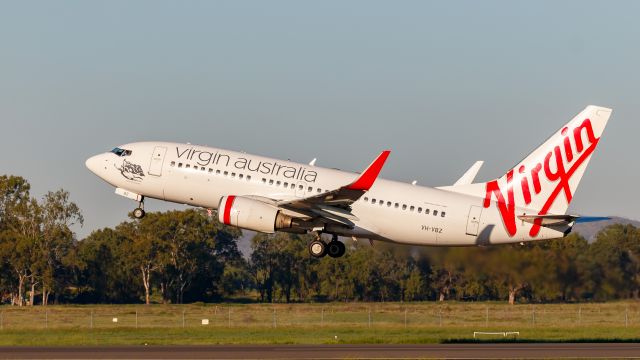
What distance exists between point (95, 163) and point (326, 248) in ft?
45.2

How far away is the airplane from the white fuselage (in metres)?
0.05

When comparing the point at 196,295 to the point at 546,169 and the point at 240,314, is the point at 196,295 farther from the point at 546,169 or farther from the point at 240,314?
the point at 546,169

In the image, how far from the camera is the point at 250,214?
5688 cm

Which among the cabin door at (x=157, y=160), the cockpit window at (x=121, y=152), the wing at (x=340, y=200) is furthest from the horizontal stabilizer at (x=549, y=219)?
the cockpit window at (x=121, y=152)

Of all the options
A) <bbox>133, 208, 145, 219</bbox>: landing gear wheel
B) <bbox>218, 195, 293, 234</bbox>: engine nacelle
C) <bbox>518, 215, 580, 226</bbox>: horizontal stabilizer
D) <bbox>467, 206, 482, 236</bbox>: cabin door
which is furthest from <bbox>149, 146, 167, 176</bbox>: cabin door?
<bbox>518, 215, 580, 226</bbox>: horizontal stabilizer

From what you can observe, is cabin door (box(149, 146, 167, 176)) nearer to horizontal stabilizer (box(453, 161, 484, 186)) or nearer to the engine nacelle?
the engine nacelle

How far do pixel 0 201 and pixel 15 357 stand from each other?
250 feet

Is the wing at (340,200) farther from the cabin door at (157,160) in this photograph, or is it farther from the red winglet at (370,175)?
the cabin door at (157,160)

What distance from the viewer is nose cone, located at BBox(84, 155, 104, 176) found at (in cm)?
6300

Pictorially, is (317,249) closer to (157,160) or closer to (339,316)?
(157,160)

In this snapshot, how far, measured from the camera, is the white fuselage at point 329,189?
57125 mm

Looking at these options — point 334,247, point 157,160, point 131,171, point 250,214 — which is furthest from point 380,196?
point 131,171

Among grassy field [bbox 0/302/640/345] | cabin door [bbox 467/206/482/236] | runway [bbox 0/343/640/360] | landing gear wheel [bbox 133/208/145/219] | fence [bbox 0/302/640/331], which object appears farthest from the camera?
fence [bbox 0/302/640/331]

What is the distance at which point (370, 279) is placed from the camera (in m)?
100
